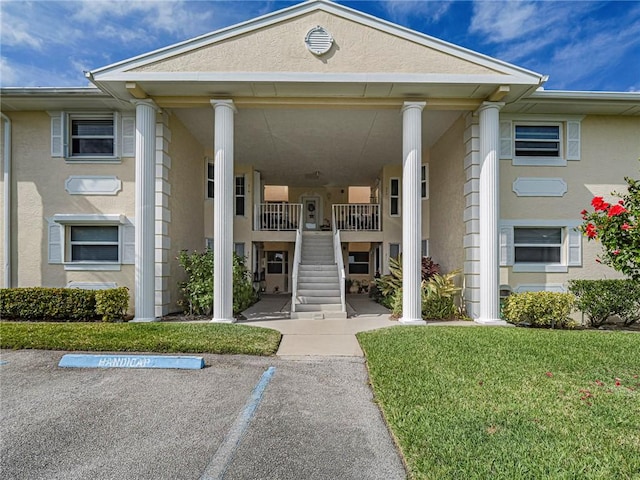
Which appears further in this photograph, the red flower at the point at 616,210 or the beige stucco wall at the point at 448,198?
the beige stucco wall at the point at 448,198

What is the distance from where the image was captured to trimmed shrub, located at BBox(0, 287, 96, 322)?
7539 millimetres

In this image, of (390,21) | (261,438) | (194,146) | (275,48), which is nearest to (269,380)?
(261,438)

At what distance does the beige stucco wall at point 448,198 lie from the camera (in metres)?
9.02

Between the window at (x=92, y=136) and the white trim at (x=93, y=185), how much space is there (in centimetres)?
61

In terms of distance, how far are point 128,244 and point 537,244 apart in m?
10.2

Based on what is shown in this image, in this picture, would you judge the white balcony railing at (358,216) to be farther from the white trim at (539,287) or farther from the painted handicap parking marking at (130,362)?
the painted handicap parking marking at (130,362)

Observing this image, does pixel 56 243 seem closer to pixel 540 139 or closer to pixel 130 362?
pixel 130 362

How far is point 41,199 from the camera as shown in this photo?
8562 mm

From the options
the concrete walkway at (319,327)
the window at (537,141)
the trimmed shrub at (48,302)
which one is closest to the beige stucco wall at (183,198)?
→ the trimmed shrub at (48,302)

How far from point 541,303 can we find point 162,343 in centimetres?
746

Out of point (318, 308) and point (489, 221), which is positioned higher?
point (489, 221)

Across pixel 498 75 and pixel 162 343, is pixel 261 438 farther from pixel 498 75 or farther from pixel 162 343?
pixel 498 75

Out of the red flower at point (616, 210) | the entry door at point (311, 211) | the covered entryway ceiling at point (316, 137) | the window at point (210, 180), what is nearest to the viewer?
the red flower at point (616, 210)

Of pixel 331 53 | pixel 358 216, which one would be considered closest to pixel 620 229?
pixel 331 53
